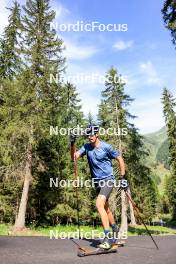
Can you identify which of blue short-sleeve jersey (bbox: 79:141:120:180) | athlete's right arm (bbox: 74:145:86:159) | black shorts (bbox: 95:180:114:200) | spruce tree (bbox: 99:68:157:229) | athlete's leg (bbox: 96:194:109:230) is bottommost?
athlete's leg (bbox: 96:194:109:230)

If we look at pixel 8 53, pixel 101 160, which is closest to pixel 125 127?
pixel 8 53

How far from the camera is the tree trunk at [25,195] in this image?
21.2 meters

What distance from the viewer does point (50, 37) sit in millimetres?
26250

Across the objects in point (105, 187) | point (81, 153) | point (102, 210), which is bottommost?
point (102, 210)

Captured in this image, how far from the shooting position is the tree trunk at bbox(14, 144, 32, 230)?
69.6 feet

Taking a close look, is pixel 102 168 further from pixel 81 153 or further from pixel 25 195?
pixel 25 195

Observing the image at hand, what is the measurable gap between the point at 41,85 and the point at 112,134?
9.78m

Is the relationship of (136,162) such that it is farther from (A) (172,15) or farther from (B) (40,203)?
(A) (172,15)

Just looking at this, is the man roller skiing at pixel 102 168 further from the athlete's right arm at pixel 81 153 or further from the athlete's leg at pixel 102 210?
the athlete's right arm at pixel 81 153

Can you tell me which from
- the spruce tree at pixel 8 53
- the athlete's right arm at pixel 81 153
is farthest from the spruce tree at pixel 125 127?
the athlete's right arm at pixel 81 153

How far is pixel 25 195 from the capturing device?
2206cm

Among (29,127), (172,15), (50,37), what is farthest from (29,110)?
(172,15)

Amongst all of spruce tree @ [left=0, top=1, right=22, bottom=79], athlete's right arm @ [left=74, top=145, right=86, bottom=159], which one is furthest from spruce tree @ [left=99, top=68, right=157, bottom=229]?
athlete's right arm @ [left=74, top=145, right=86, bottom=159]

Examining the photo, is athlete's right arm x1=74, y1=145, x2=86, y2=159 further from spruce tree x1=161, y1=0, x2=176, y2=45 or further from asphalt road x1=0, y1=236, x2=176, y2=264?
spruce tree x1=161, y1=0, x2=176, y2=45
